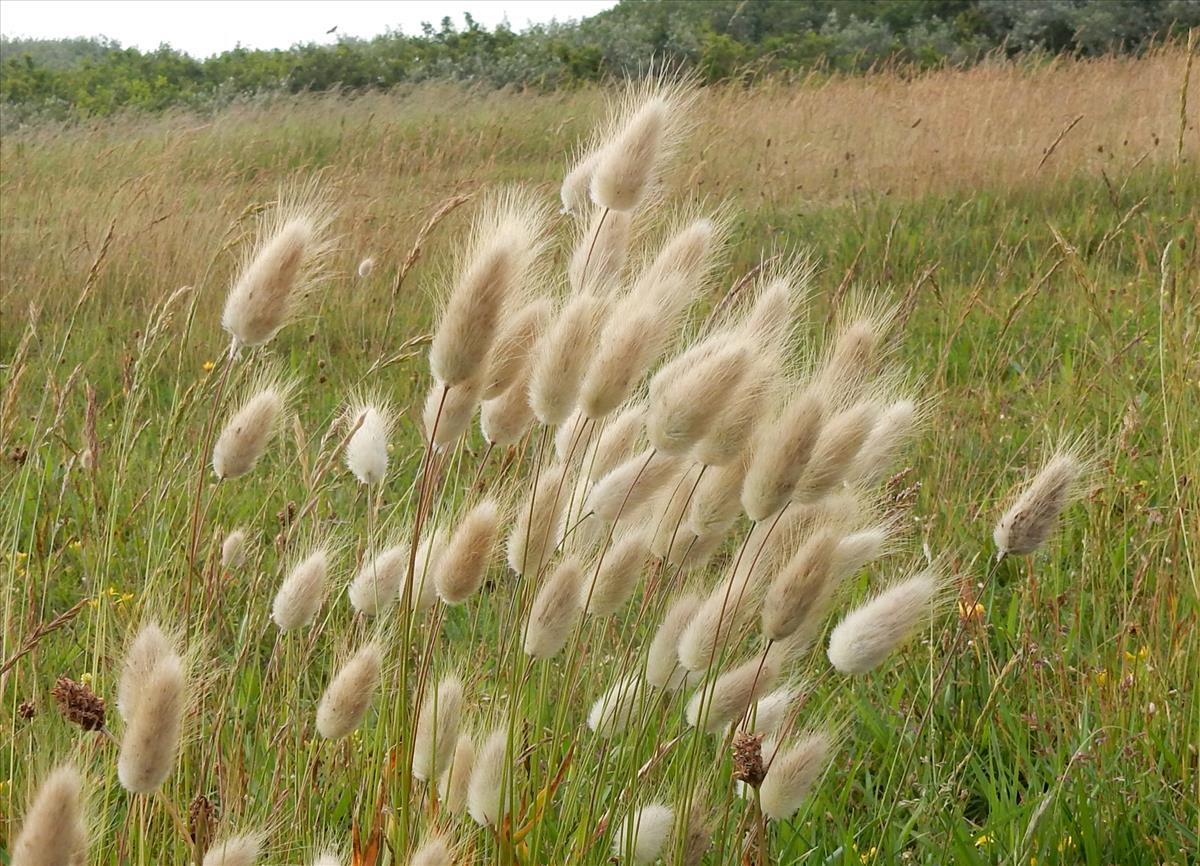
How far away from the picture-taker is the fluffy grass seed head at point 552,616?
1.16 metres

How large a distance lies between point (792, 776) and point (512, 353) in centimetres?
51

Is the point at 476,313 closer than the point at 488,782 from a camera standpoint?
Yes

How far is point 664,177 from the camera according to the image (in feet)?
4.41

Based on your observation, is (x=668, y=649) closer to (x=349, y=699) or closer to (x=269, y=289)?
(x=349, y=699)

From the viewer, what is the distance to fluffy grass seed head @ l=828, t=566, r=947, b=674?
110 centimetres

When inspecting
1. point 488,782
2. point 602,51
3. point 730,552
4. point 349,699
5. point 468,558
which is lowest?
point 730,552

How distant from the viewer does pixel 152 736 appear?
0.86 meters

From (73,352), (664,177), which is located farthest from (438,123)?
(664,177)

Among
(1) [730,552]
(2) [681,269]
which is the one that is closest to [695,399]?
(2) [681,269]

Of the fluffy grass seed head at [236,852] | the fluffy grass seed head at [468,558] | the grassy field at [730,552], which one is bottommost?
the grassy field at [730,552]

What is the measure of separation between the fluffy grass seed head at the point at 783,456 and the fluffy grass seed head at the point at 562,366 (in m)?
0.18

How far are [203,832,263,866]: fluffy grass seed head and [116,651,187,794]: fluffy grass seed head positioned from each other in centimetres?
12

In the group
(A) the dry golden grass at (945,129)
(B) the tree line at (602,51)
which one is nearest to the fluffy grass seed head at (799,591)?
(A) the dry golden grass at (945,129)

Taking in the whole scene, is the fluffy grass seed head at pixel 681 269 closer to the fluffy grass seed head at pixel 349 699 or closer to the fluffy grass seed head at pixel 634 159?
the fluffy grass seed head at pixel 634 159
